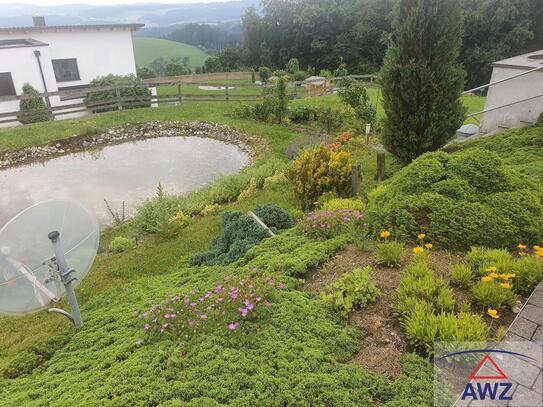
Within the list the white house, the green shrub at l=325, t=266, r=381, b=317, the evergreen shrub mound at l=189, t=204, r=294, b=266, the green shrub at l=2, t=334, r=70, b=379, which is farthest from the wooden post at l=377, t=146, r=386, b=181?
the white house

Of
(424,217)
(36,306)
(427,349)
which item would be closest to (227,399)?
(427,349)

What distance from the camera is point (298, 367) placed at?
3342 millimetres

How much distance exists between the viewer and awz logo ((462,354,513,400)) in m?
2.69

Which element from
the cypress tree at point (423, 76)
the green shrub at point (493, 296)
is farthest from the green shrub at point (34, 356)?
the cypress tree at point (423, 76)

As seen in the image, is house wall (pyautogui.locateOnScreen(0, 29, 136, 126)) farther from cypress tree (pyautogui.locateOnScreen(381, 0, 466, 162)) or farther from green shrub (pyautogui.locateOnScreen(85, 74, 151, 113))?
cypress tree (pyautogui.locateOnScreen(381, 0, 466, 162))

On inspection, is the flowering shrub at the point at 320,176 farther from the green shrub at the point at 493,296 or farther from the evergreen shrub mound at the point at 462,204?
the green shrub at the point at 493,296

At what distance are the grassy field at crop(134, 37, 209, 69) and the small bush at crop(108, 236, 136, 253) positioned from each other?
9099 centimetres

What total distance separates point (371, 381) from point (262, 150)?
1203 centimetres

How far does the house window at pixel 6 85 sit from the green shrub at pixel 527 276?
85.3 feet

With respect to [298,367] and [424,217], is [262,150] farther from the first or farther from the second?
[298,367]

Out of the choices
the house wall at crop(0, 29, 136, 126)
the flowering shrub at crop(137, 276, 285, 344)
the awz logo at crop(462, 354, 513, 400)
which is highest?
the house wall at crop(0, 29, 136, 126)

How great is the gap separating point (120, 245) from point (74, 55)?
77.5 feet

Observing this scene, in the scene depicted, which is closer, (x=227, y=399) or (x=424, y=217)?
(x=227, y=399)

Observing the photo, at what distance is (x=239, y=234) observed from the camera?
21.2ft
